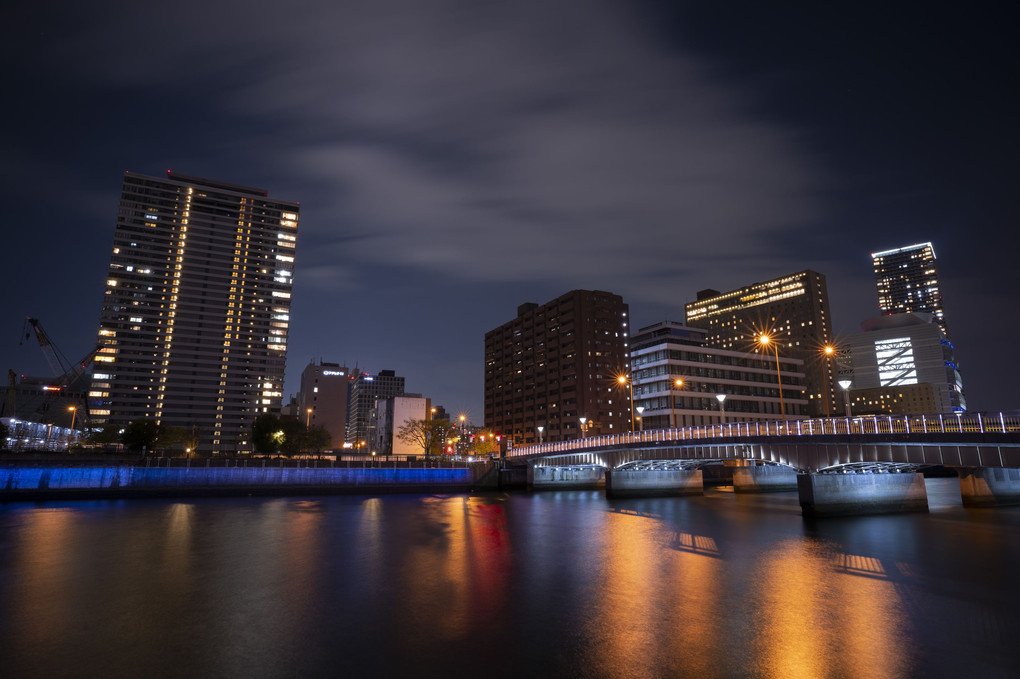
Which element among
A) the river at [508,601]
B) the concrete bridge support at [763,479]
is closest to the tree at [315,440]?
the river at [508,601]

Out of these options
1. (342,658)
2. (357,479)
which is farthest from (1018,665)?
(357,479)

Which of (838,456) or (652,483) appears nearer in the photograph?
(838,456)

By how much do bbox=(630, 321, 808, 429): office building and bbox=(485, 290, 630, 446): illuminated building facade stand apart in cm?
1881

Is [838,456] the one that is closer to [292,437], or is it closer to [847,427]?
[847,427]

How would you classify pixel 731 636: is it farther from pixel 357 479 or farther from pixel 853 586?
pixel 357 479

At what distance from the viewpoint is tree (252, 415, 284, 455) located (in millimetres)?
123188

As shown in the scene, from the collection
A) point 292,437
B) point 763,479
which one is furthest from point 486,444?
point 763,479

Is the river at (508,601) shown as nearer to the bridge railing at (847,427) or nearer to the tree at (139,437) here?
the bridge railing at (847,427)

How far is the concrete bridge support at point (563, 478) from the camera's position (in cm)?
8956

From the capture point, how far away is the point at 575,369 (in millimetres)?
168375

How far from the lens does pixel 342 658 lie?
1523 centimetres

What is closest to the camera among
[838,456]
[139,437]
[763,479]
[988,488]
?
[838,456]

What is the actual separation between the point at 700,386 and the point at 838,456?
311ft

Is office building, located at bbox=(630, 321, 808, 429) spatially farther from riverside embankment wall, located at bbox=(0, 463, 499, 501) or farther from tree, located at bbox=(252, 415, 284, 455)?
tree, located at bbox=(252, 415, 284, 455)
